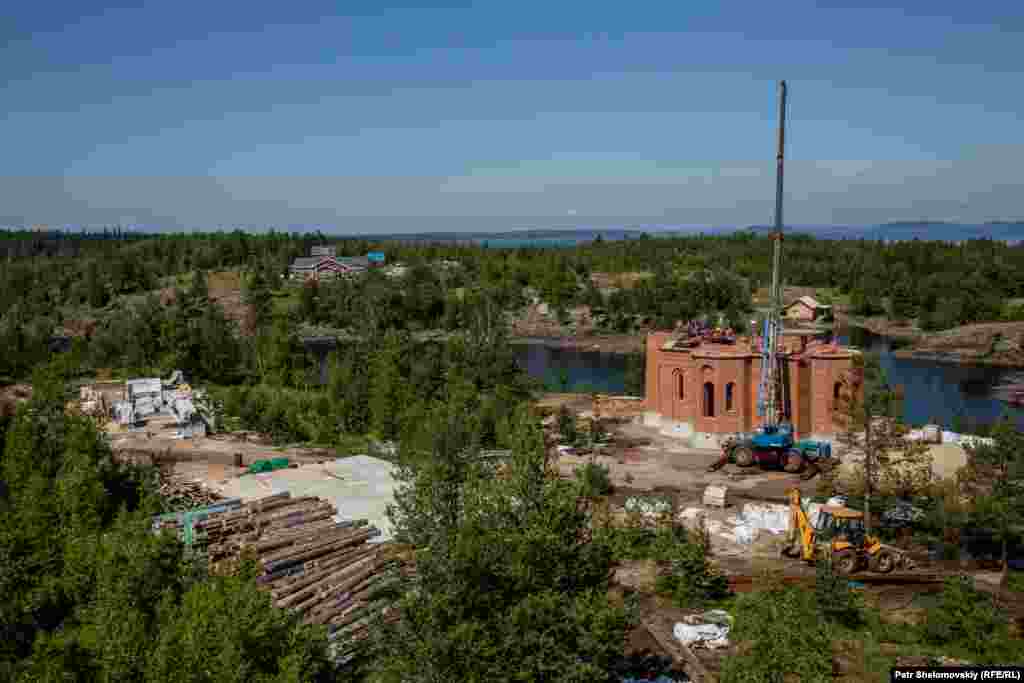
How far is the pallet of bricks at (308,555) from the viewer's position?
50.2 feet

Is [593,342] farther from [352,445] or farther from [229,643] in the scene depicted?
[229,643]

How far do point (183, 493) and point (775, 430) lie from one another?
17.2m

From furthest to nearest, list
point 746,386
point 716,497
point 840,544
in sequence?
point 746,386, point 716,497, point 840,544

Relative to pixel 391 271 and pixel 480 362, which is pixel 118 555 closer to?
pixel 480 362

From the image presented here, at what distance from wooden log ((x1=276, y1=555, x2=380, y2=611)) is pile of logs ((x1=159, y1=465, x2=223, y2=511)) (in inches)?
241

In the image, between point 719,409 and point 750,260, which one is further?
point 750,260

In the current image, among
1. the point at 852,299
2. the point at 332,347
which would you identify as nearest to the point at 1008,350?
Answer: the point at 852,299

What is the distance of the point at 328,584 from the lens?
1642 cm

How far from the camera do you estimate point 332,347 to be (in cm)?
8256

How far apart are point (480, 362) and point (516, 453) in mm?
28123

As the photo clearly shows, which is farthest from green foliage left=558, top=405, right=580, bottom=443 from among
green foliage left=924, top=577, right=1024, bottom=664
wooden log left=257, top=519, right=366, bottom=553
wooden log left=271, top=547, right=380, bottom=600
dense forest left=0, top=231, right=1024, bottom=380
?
dense forest left=0, top=231, right=1024, bottom=380

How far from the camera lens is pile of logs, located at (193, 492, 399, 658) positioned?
15320mm

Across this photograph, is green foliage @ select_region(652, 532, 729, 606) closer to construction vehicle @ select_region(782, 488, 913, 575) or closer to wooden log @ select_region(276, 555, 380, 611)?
construction vehicle @ select_region(782, 488, 913, 575)

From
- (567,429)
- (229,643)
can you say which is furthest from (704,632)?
(567,429)
